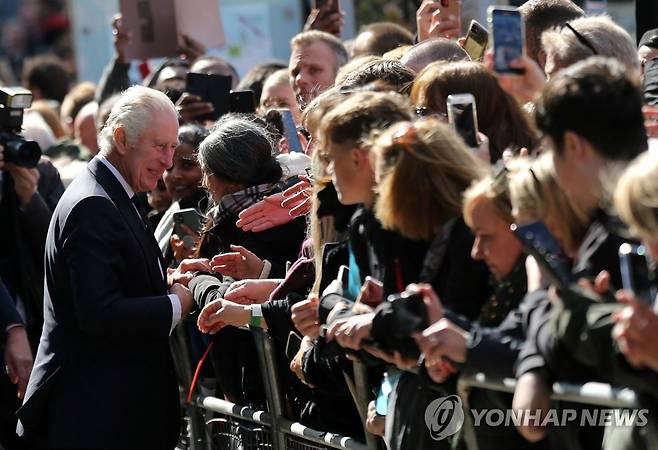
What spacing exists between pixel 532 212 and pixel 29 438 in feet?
8.74

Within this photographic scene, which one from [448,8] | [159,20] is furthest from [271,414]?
[159,20]

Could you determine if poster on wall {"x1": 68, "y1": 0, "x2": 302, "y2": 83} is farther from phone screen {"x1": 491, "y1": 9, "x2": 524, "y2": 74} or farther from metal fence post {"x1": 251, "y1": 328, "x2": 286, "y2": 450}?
phone screen {"x1": 491, "y1": 9, "x2": 524, "y2": 74}

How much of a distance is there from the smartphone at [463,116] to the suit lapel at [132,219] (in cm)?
153

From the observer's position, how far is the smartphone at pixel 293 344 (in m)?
4.65

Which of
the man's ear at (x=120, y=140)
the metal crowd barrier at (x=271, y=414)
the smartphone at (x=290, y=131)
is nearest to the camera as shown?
the metal crowd barrier at (x=271, y=414)

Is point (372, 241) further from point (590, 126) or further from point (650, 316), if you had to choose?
point (650, 316)

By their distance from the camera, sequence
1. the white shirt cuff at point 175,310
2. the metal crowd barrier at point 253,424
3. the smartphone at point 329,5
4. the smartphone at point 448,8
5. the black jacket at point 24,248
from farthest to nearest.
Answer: the smartphone at point 329,5 < the smartphone at point 448,8 < the black jacket at point 24,248 < the white shirt cuff at point 175,310 < the metal crowd barrier at point 253,424

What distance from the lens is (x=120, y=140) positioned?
5.08 meters

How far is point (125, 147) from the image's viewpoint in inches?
201

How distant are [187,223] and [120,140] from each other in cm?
71

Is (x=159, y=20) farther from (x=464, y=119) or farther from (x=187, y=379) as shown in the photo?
(x=464, y=119)

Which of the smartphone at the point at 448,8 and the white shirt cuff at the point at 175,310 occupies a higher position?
the smartphone at the point at 448,8

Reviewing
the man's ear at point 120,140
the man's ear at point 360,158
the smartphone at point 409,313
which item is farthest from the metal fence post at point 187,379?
the smartphone at point 409,313

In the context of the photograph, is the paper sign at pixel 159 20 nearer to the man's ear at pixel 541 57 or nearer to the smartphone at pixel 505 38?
the man's ear at pixel 541 57
